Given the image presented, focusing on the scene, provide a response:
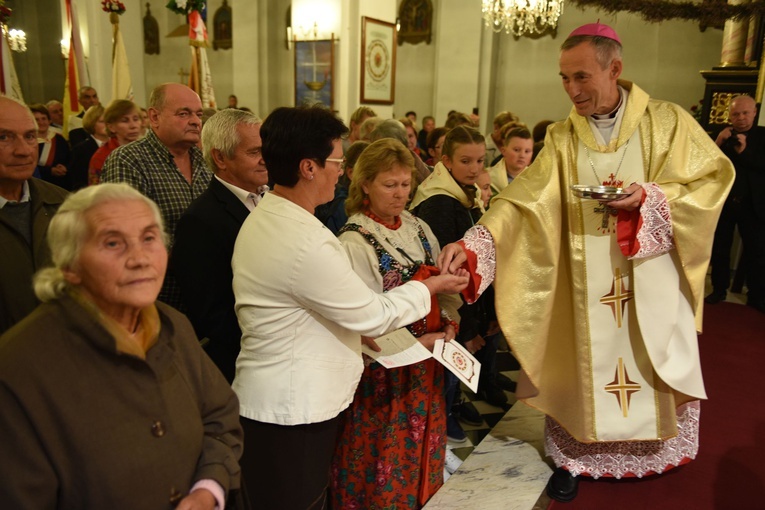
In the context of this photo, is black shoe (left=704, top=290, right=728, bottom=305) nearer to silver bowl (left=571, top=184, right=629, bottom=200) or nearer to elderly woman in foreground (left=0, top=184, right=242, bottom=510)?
silver bowl (left=571, top=184, right=629, bottom=200)

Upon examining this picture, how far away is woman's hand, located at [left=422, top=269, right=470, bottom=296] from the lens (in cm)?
225

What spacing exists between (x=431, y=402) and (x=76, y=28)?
678 cm

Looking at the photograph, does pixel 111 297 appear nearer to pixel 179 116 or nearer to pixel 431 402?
pixel 431 402

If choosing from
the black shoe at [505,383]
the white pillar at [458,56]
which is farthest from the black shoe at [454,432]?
the white pillar at [458,56]

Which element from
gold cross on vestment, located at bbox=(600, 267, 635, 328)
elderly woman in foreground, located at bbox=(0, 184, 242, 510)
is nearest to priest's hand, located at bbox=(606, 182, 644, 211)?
gold cross on vestment, located at bbox=(600, 267, 635, 328)

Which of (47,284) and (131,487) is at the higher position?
(47,284)

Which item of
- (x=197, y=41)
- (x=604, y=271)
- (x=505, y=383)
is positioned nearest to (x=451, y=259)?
(x=604, y=271)

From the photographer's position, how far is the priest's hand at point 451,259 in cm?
246

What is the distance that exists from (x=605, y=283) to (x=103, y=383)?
7.20ft

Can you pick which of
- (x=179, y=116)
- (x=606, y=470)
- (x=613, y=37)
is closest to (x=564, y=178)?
(x=613, y=37)

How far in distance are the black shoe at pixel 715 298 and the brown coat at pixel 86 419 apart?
6044mm

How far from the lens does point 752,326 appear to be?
537cm

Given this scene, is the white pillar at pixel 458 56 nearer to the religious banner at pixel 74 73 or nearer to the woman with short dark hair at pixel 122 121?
the religious banner at pixel 74 73

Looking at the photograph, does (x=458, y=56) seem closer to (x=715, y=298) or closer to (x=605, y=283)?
(x=715, y=298)
